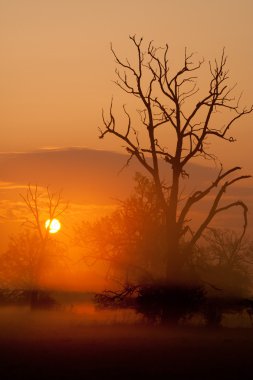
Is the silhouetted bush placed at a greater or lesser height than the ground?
greater

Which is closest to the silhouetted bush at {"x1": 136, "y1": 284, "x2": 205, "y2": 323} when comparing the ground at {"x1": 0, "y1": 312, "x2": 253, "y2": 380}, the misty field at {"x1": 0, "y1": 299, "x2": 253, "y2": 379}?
the misty field at {"x1": 0, "y1": 299, "x2": 253, "y2": 379}

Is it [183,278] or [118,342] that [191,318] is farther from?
[118,342]

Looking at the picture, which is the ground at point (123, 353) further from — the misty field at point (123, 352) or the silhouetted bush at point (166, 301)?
the silhouetted bush at point (166, 301)

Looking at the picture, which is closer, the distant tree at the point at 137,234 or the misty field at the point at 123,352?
the misty field at the point at 123,352

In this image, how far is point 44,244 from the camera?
52.2 meters

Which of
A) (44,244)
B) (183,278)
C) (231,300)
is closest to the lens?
(183,278)

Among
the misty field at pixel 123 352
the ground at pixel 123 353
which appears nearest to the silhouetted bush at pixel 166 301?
the misty field at pixel 123 352

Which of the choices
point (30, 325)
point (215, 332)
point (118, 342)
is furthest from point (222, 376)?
point (30, 325)

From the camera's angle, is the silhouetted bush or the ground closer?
the ground

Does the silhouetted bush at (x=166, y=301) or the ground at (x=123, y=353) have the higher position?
the silhouetted bush at (x=166, y=301)

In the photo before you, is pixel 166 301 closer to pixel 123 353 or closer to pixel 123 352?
pixel 123 352

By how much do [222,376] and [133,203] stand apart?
25961 millimetres

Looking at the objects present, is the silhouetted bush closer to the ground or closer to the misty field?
the misty field

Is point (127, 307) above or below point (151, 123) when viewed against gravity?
below
